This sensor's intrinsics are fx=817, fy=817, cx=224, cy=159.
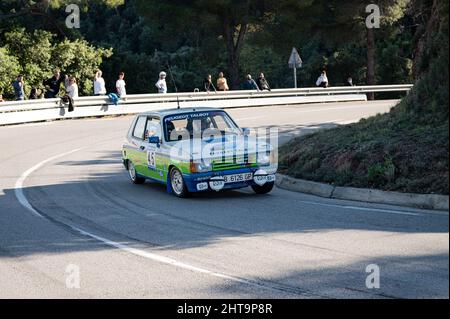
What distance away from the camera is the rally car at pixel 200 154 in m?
14.4

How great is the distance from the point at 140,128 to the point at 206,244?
6.76m

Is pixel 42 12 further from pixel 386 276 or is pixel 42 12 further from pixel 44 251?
pixel 386 276

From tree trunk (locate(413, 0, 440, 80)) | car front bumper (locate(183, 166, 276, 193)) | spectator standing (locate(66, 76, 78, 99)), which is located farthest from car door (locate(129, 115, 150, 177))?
spectator standing (locate(66, 76, 78, 99))

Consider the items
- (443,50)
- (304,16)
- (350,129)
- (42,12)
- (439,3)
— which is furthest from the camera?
(304,16)

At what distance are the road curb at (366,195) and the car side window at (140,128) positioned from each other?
2982 millimetres

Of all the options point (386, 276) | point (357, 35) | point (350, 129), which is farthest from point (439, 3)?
point (357, 35)

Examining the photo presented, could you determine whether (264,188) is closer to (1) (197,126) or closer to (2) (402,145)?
(1) (197,126)

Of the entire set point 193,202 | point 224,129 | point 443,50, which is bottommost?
point 193,202

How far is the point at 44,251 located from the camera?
10.5 meters

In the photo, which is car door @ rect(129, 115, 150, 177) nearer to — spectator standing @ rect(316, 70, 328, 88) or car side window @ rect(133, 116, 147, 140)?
car side window @ rect(133, 116, 147, 140)

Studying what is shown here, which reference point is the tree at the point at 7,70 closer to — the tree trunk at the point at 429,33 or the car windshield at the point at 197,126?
the car windshield at the point at 197,126

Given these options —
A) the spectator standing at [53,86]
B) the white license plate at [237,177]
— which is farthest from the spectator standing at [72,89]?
the white license plate at [237,177]

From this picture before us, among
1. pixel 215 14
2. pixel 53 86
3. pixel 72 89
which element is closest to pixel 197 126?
pixel 72 89

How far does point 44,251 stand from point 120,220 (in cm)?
220
